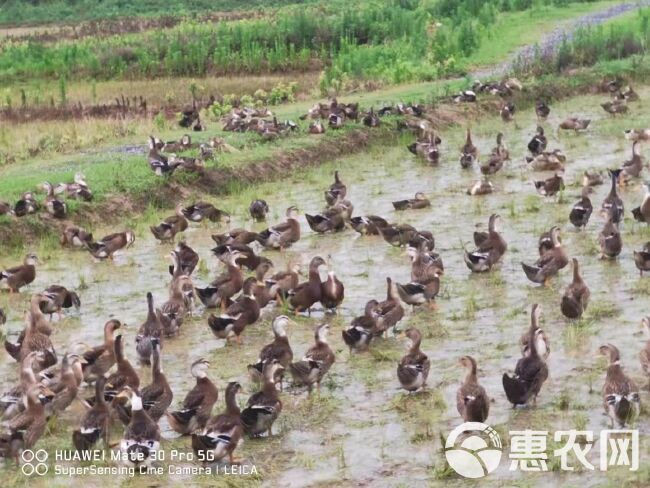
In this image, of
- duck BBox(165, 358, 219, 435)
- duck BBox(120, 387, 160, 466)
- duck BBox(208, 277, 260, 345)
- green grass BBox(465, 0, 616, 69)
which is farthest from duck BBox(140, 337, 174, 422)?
green grass BBox(465, 0, 616, 69)

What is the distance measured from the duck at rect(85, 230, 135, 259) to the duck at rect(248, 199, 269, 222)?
2.43m

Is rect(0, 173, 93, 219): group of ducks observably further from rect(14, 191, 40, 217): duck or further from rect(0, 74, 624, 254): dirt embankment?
rect(0, 74, 624, 254): dirt embankment

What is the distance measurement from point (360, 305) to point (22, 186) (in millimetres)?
7880

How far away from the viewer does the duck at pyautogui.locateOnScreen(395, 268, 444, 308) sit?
14305mm

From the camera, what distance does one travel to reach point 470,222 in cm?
1878

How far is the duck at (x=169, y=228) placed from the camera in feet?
60.2

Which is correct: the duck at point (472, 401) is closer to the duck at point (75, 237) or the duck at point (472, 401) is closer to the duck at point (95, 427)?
the duck at point (95, 427)

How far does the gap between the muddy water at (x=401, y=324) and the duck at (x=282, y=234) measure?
0.19 m

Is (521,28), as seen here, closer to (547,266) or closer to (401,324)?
(547,266)

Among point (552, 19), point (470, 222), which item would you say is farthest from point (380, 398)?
point (552, 19)

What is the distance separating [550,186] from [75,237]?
7.40 meters

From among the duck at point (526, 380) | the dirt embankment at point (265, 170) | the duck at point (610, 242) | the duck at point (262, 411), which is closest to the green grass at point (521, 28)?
the dirt embankment at point (265, 170)

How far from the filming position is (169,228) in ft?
60.4

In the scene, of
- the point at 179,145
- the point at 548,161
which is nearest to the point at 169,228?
the point at 179,145
